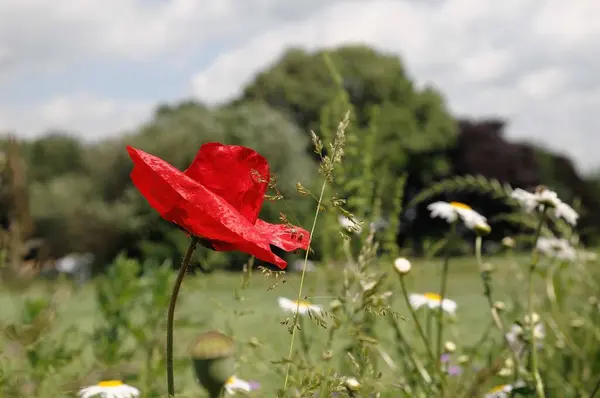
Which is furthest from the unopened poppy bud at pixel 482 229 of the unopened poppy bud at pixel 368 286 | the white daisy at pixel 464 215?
the unopened poppy bud at pixel 368 286

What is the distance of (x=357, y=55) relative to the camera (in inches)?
1036

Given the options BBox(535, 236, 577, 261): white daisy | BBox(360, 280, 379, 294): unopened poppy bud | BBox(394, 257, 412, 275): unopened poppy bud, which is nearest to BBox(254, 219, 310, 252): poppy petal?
BBox(360, 280, 379, 294): unopened poppy bud

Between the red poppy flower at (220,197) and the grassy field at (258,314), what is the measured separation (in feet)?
0.16

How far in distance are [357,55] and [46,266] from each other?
82.7ft

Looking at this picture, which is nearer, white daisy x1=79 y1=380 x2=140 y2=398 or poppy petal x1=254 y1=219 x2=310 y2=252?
poppy petal x1=254 y1=219 x2=310 y2=252

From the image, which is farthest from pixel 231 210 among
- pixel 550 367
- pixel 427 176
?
pixel 427 176

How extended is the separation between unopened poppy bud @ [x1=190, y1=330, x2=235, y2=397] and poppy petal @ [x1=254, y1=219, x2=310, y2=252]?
8.7 inches

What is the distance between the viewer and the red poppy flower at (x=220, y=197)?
711 millimetres

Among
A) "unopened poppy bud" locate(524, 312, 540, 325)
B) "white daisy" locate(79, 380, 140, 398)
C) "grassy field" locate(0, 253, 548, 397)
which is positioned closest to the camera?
"white daisy" locate(79, 380, 140, 398)

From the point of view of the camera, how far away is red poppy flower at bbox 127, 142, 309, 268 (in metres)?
0.71

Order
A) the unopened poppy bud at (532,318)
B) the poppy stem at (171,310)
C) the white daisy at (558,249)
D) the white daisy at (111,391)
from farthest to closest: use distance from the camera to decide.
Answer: the white daisy at (558,249), the unopened poppy bud at (532,318), the white daisy at (111,391), the poppy stem at (171,310)

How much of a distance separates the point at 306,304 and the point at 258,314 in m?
3.49

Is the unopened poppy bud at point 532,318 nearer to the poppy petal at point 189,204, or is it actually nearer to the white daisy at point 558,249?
the poppy petal at point 189,204

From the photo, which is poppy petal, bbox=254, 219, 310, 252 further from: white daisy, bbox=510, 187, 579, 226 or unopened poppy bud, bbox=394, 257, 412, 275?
white daisy, bbox=510, 187, 579, 226
